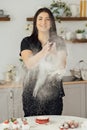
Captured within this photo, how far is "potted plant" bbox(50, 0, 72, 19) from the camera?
153 inches

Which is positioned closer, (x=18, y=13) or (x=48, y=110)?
(x=48, y=110)

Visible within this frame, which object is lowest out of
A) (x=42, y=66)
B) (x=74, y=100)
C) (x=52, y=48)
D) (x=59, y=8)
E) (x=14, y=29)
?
(x=74, y=100)

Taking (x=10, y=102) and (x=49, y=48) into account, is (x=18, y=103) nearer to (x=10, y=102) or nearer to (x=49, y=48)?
(x=10, y=102)

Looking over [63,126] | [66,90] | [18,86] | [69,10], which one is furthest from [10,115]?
[69,10]

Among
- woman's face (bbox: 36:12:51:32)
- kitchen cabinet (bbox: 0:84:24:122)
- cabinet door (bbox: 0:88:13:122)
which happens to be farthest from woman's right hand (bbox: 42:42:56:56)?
cabinet door (bbox: 0:88:13:122)

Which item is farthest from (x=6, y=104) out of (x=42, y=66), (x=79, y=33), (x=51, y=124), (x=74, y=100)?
(x=79, y=33)

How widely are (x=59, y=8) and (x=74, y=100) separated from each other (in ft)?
3.40

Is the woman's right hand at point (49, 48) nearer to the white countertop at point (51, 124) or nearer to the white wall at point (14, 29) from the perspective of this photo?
the white wall at point (14, 29)

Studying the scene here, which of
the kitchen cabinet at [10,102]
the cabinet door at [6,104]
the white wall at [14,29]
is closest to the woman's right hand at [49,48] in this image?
the white wall at [14,29]

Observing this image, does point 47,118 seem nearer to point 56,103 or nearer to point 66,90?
point 56,103

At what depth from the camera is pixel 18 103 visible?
144 inches

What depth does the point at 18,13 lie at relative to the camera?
12.7 feet

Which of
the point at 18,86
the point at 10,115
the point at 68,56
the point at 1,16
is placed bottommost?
the point at 10,115

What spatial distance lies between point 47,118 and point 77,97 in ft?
3.50
